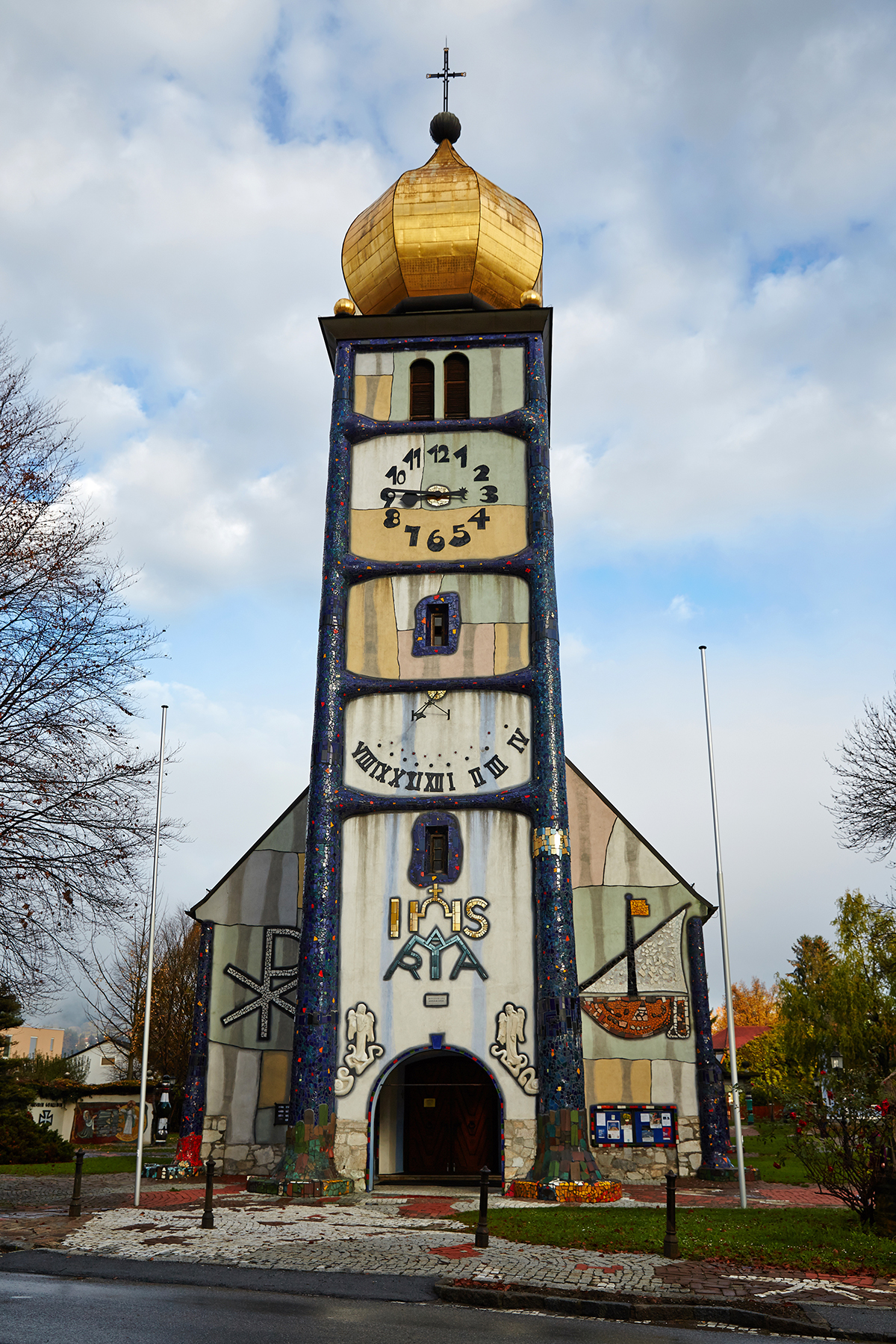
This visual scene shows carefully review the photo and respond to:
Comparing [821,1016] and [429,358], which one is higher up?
[429,358]

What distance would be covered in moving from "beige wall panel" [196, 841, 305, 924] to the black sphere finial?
19254 mm

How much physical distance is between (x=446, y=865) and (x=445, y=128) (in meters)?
20.3

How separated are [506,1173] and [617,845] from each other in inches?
307

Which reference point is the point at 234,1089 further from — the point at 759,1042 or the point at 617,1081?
the point at 759,1042

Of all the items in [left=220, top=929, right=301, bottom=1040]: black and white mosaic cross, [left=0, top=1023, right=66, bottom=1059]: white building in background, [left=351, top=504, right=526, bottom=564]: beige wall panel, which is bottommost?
[left=220, top=929, right=301, bottom=1040]: black and white mosaic cross

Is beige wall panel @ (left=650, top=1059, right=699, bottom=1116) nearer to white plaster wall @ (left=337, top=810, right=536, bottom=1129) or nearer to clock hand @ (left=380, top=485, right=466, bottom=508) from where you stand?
white plaster wall @ (left=337, top=810, right=536, bottom=1129)

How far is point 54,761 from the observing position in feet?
50.5

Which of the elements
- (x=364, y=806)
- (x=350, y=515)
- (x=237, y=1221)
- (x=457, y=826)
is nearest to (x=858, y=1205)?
(x=237, y=1221)

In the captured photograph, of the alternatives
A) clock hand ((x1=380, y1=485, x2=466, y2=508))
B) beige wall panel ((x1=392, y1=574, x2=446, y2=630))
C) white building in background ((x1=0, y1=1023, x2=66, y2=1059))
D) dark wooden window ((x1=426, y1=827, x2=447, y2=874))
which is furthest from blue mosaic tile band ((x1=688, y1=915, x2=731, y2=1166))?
white building in background ((x1=0, y1=1023, x2=66, y2=1059))

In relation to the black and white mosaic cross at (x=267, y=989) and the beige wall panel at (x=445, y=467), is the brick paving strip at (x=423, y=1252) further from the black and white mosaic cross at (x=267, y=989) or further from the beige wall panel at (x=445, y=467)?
the beige wall panel at (x=445, y=467)

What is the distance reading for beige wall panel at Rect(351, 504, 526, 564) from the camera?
2462 cm

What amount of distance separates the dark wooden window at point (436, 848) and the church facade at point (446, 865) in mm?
79

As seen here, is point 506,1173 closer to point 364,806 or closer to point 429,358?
point 364,806

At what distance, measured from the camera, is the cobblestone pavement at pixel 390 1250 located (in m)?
11.2
